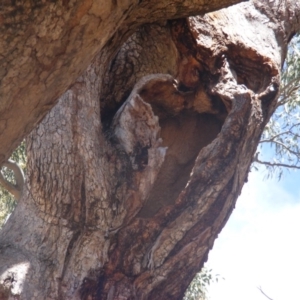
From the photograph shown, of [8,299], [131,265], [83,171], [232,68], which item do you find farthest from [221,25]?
[8,299]

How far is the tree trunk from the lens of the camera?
80.7 inches

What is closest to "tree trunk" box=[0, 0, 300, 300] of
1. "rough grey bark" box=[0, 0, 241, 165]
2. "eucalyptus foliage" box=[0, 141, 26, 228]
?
"rough grey bark" box=[0, 0, 241, 165]

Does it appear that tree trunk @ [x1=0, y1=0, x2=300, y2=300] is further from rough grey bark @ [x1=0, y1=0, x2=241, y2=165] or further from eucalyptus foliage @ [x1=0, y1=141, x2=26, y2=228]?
eucalyptus foliage @ [x1=0, y1=141, x2=26, y2=228]

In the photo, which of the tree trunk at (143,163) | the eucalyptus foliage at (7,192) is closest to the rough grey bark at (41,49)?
the tree trunk at (143,163)

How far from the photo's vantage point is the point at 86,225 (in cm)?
207

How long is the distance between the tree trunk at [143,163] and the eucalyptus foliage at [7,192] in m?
3.13

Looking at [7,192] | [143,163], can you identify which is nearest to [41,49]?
[143,163]

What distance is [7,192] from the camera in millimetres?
6379

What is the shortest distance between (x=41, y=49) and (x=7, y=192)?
561cm

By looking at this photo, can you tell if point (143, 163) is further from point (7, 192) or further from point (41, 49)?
point (7, 192)

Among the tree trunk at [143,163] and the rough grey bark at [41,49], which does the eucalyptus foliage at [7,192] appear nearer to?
the tree trunk at [143,163]

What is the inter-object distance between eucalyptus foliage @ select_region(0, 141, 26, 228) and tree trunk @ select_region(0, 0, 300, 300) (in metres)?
3.13

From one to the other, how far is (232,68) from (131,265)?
104 centimetres

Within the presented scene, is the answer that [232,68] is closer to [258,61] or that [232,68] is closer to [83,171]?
[258,61]
